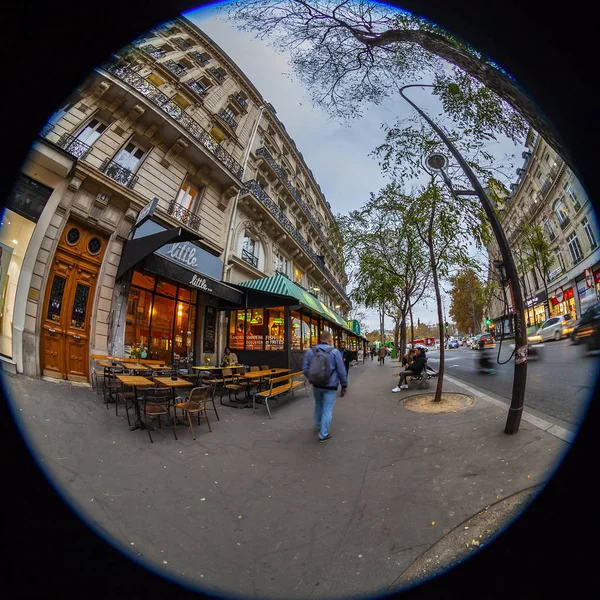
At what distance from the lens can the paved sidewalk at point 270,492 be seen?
1289mm

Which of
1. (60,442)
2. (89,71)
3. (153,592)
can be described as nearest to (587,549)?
(153,592)

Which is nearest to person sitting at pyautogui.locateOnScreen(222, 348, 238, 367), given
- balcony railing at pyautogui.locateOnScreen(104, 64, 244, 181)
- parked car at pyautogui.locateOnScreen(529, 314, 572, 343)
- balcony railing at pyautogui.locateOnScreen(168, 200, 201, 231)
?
balcony railing at pyautogui.locateOnScreen(168, 200, 201, 231)

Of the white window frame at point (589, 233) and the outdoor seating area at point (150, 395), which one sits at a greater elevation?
the white window frame at point (589, 233)

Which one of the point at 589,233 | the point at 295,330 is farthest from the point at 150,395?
the point at 295,330

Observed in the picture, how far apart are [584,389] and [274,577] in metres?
1.98

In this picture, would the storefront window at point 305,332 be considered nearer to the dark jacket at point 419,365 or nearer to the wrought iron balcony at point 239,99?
the dark jacket at point 419,365

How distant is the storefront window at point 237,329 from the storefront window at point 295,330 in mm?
2389

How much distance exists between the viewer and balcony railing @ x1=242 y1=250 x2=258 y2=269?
12.1 metres

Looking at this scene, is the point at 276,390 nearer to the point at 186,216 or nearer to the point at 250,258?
the point at 186,216

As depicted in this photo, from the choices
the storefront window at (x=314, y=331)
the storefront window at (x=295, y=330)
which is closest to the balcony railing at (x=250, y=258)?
the storefront window at (x=295, y=330)

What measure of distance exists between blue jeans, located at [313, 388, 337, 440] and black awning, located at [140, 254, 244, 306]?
4.17m

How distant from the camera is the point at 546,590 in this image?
0.94 m

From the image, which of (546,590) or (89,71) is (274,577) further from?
(89,71)

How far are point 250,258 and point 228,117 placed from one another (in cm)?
604
